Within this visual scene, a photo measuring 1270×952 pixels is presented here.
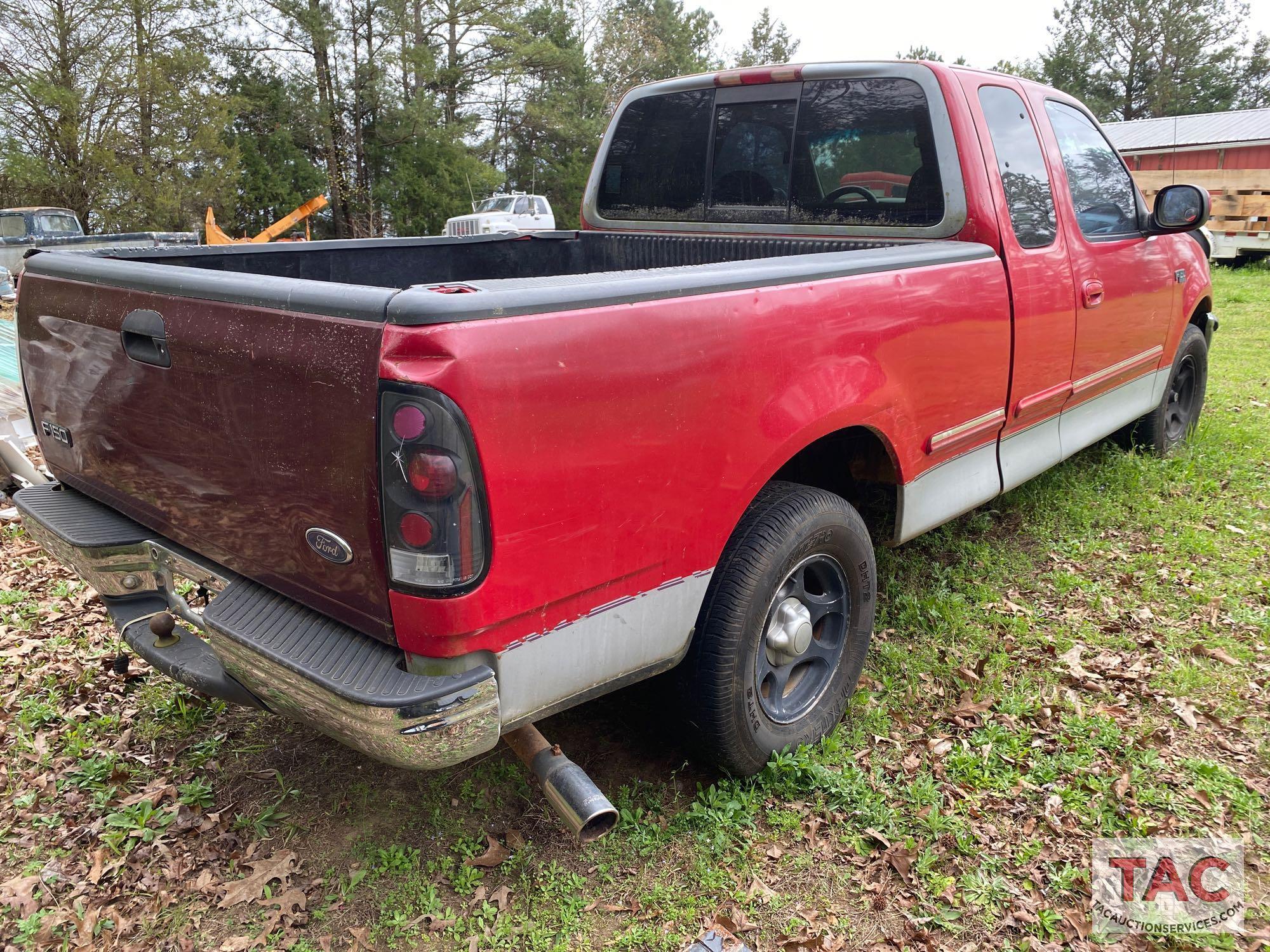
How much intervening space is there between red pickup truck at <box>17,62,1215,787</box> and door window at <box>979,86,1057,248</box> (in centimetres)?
2

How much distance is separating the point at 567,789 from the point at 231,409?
1.19 meters

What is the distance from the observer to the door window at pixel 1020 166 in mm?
3625

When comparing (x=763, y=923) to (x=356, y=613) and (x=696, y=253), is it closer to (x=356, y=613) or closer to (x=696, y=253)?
(x=356, y=613)

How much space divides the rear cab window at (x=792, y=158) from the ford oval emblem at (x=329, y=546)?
252 cm

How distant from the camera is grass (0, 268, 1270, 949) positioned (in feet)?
8.13

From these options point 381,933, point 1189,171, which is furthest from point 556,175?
point 381,933

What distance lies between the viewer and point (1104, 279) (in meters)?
4.13

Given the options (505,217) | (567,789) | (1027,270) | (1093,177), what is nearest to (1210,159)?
(505,217)

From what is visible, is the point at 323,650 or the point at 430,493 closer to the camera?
the point at 430,493

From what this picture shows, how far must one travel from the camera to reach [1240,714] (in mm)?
3293

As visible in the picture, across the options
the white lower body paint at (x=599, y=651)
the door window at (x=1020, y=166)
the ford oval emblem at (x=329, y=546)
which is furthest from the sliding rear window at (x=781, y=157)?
the ford oval emblem at (x=329, y=546)

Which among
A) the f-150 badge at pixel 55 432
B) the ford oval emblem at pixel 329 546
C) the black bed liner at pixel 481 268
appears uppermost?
the black bed liner at pixel 481 268

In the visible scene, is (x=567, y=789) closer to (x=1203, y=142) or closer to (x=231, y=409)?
(x=231, y=409)

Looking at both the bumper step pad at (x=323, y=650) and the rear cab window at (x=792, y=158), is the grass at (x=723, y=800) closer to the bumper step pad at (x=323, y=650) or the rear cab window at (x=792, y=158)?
the bumper step pad at (x=323, y=650)
